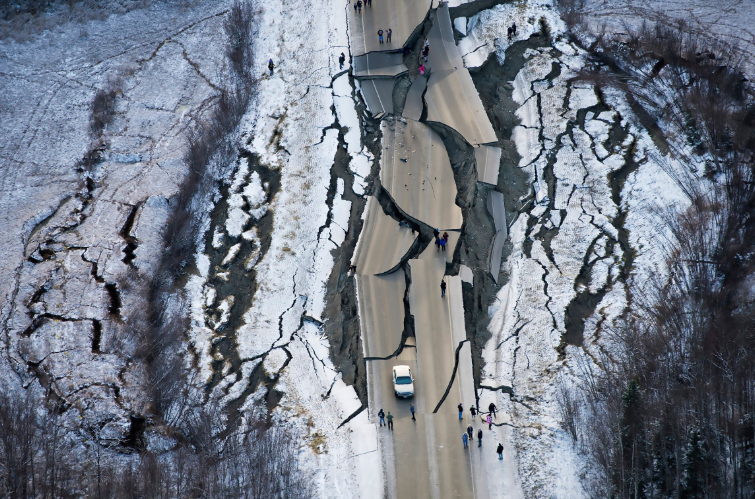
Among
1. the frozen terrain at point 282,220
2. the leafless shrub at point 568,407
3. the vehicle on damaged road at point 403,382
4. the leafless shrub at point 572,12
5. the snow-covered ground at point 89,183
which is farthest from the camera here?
the leafless shrub at point 572,12

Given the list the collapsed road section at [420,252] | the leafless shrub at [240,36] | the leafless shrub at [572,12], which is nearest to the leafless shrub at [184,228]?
the leafless shrub at [240,36]

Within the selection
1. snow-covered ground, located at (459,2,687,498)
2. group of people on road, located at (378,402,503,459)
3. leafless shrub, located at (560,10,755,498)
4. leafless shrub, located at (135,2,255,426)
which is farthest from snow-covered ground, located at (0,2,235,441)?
leafless shrub, located at (560,10,755,498)

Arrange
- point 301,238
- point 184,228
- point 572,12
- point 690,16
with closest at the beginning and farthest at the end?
point 301,238 → point 184,228 → point 572,12 → point 690,16

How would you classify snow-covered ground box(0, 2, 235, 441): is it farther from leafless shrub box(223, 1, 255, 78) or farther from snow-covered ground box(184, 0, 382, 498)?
snow-covered ground box(184, 0, 382, 498)

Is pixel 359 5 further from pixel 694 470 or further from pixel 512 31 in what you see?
pixel 694 470

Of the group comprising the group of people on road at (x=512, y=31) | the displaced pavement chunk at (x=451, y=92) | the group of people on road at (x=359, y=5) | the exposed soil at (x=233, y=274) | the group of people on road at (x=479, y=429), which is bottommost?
the group of people on road at (x=479, y=429)

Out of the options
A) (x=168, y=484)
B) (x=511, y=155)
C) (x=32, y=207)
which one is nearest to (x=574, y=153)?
(x=511, y=155)

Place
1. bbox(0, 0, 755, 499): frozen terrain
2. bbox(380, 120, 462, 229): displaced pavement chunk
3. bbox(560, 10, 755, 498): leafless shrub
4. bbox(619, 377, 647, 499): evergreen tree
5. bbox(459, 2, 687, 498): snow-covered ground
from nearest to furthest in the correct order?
bbox(560, 10, 755, 498): leafless shrub
bbox(619, 377, 647, 499): evergreen tree
bbox(459, 2, 687, 498): snow-covered ground
bbox(0, 0, 755, 499): frozen terrain
bbox(380, 120, 462, 229): displaced pavement chunk

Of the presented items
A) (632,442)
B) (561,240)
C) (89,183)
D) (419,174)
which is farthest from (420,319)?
(89,183)

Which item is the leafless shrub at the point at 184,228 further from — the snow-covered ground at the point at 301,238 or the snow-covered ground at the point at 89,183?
the snow-covered ground at the point at 301,238

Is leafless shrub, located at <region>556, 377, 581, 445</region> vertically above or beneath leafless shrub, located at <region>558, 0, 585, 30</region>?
beneath
